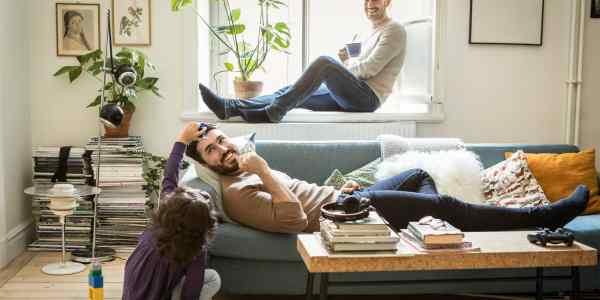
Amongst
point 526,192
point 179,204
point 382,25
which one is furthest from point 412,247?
point 382,25

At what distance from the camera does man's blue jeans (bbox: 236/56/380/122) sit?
4145 mm

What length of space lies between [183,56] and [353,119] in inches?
44.7

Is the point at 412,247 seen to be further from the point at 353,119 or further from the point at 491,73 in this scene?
the point at 491,73

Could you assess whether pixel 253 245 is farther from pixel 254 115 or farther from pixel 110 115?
pixel 254 115

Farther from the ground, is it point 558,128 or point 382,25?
point 382,25

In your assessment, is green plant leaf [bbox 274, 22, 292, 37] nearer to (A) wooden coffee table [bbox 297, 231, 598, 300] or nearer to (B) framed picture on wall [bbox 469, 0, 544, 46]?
(B) framed picture on wall [bbox 469, 0, 544, 46]

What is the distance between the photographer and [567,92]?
465cm

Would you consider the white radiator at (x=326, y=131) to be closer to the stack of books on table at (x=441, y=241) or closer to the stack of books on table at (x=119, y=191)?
the stack of books on table at (x=119, y=191)

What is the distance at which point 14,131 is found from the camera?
4074mm

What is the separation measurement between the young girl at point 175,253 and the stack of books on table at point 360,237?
17.4 inches

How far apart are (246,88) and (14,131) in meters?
1.39

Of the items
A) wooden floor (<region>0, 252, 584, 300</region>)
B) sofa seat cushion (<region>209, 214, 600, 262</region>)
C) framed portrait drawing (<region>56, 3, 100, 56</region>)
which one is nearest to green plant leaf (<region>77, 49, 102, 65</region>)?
framed portrait drawing (<region>56, 3, 100, 56</region>)

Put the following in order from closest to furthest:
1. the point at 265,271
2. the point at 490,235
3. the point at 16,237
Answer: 1. the point at 490,235
2. the point at 265,271
3. the point at 16,237

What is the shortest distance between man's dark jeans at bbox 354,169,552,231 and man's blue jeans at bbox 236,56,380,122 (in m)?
1.26
